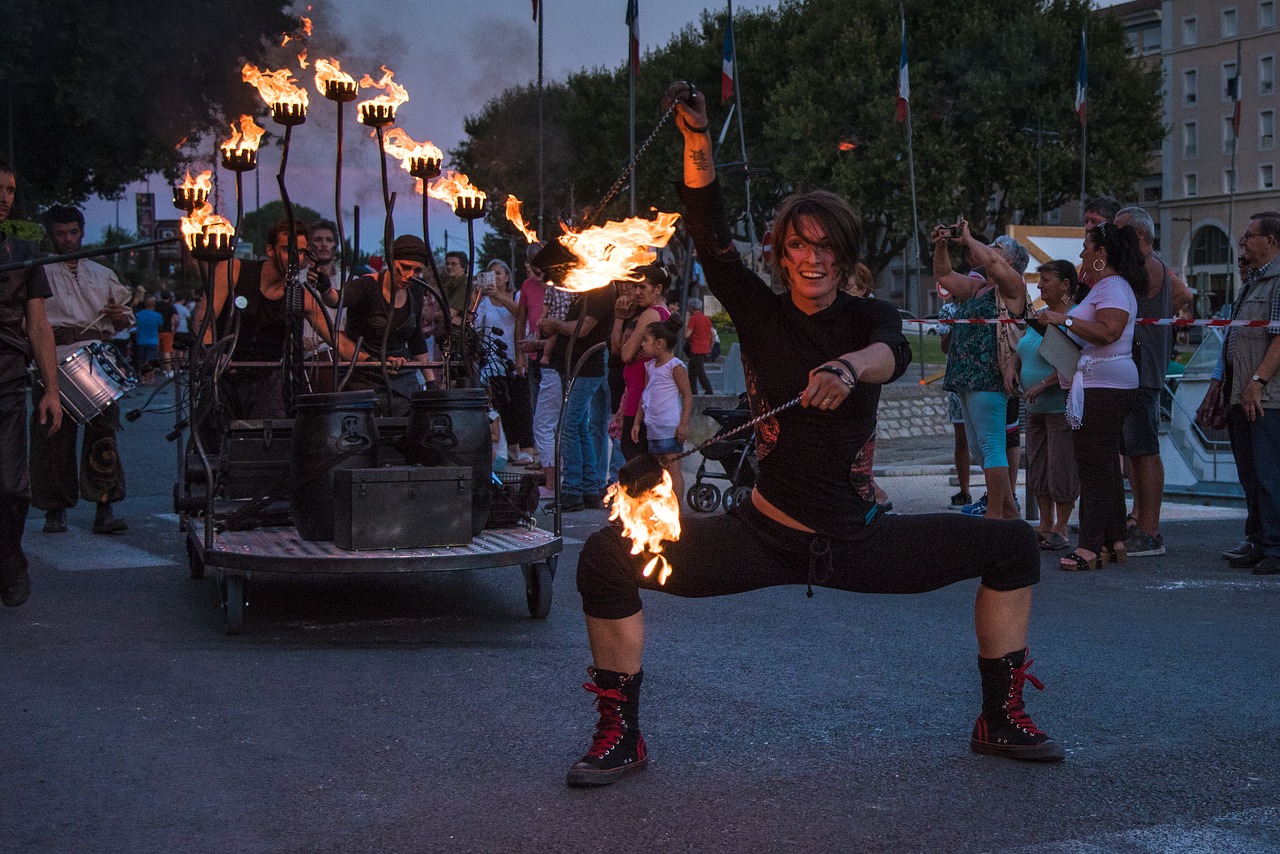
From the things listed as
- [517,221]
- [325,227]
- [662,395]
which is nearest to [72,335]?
[325,227]

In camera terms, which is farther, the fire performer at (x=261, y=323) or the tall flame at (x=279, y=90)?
the fire performer at (x=261, y=323)

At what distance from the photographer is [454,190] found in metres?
8.41

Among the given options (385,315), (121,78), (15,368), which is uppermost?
(121,78)

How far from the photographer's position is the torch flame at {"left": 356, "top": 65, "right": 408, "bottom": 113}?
8109mm

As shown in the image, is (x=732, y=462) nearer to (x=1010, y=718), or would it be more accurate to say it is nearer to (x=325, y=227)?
(x=325, y=227)

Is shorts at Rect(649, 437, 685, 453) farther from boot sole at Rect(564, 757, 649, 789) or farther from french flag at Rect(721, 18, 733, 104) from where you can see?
french flag at Rect(721, 18, 733, 104)

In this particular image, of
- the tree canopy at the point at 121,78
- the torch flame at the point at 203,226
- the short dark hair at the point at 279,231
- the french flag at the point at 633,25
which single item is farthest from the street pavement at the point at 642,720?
the tree canopy at the point at 121,78

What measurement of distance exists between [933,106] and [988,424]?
143ft

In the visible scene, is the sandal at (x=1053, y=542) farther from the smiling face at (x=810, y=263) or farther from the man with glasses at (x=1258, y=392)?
the smiling face at (x=810, y=263)

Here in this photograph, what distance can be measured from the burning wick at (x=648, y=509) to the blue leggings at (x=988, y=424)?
18.1ft

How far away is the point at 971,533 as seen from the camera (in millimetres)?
4477

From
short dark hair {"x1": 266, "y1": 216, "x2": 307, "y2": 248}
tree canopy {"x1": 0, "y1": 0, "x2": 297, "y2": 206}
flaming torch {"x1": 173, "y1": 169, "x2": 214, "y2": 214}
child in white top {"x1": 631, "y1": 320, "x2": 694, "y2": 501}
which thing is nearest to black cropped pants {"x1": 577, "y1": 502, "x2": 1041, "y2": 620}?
flaming torch {"x1": 173, "y1": 169, "x2": 214, "y2": 214}

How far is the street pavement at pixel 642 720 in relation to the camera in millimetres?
4020

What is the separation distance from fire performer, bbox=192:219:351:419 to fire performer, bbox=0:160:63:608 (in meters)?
1.36
